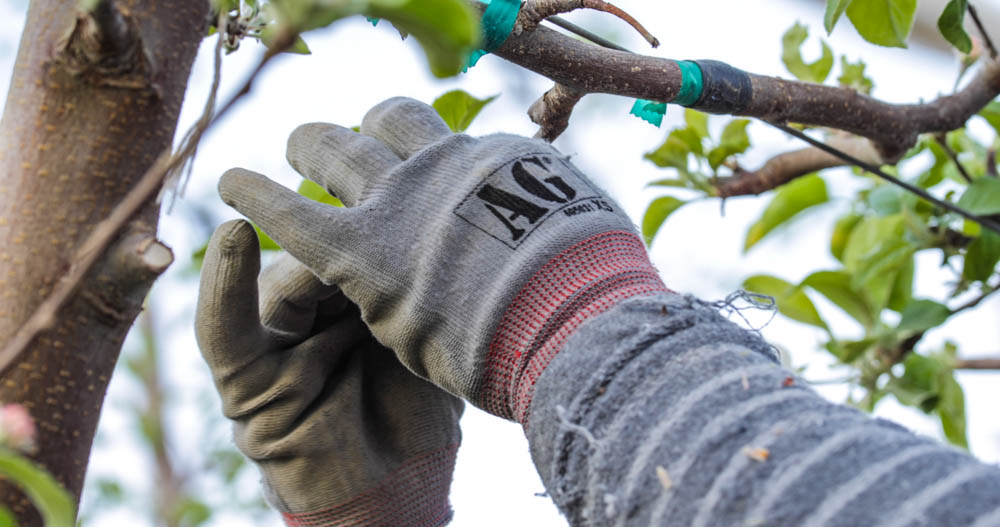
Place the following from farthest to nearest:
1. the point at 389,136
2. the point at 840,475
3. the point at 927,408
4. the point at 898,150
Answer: the point at 927,408 → the point at 898,150 → the point at 389,136 → the point at 840,475

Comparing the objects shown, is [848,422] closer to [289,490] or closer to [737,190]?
[289,490]

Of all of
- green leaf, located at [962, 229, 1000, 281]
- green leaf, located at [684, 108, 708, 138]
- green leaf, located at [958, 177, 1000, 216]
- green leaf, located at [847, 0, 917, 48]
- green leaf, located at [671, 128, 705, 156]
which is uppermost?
green leaf, located at [847, 0, 917, 48]

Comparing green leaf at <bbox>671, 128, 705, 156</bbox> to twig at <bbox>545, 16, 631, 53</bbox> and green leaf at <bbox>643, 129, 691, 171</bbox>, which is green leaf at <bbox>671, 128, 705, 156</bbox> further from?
twig at <bbox>545, 16, 631, 53</bbox>

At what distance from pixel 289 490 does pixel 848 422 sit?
0.47 metres

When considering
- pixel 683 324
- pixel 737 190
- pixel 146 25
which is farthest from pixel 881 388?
pixel 146 25

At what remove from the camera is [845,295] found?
1.09 meters

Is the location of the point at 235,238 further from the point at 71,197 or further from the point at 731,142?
the point at 731,142

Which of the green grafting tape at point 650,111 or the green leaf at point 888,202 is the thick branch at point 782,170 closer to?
the green leaf at point 888,202

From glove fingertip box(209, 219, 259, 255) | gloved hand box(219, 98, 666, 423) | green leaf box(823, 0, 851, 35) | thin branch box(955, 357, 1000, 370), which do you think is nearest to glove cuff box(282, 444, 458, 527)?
gloved hand box(219, 98, 666, 423)

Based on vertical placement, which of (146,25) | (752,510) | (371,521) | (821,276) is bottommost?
(371,521)

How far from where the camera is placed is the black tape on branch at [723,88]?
2.17ft

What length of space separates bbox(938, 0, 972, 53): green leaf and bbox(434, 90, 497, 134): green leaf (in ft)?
1.28

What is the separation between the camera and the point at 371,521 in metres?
0.73

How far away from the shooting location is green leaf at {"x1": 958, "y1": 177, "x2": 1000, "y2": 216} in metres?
0.84
